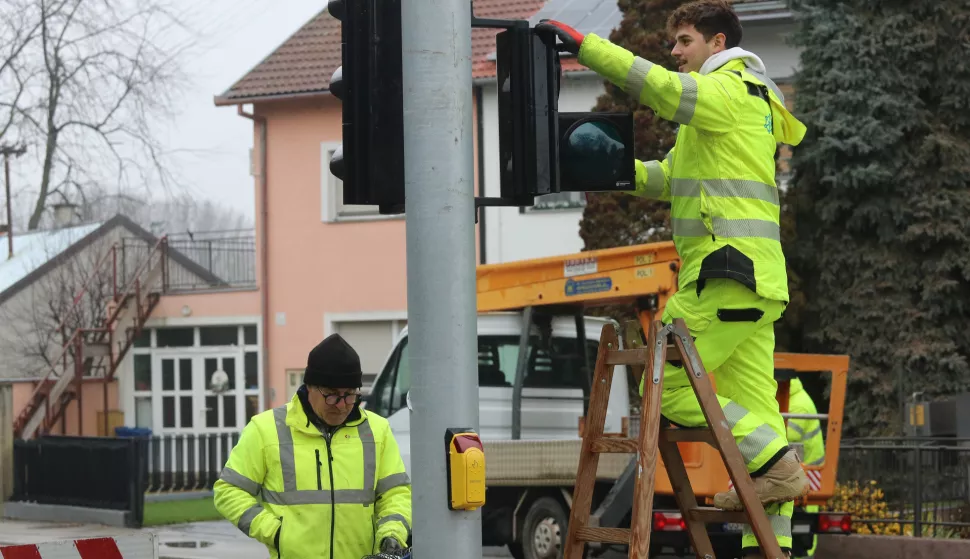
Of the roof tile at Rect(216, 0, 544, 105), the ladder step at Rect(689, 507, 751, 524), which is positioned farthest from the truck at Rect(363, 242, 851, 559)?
the roof tile at Rect(216, 0, 544, 105)

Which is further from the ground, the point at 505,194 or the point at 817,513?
the point at 505,194

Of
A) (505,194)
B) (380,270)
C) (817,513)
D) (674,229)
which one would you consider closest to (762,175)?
(674,229)

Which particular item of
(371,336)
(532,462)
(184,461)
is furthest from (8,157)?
(532,462)

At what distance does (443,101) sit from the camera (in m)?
4.97

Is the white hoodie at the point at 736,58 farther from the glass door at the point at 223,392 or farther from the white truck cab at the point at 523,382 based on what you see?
the glass door at the point at 223,392

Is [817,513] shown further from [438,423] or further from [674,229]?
[438,423]

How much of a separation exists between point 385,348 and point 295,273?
2046mm

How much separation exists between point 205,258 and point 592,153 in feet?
83.5

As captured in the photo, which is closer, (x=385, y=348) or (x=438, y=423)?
(x=438, y=423)

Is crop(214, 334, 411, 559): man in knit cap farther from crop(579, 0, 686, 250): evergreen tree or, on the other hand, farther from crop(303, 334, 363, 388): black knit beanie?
crop(579, 0, 686, 250): evergreen tree

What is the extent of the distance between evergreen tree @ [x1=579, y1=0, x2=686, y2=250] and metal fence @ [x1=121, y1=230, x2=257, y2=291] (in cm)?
1164

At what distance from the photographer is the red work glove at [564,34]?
5.17 meters

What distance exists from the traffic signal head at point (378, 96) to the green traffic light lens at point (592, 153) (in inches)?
22.6

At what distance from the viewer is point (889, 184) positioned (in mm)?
18953
